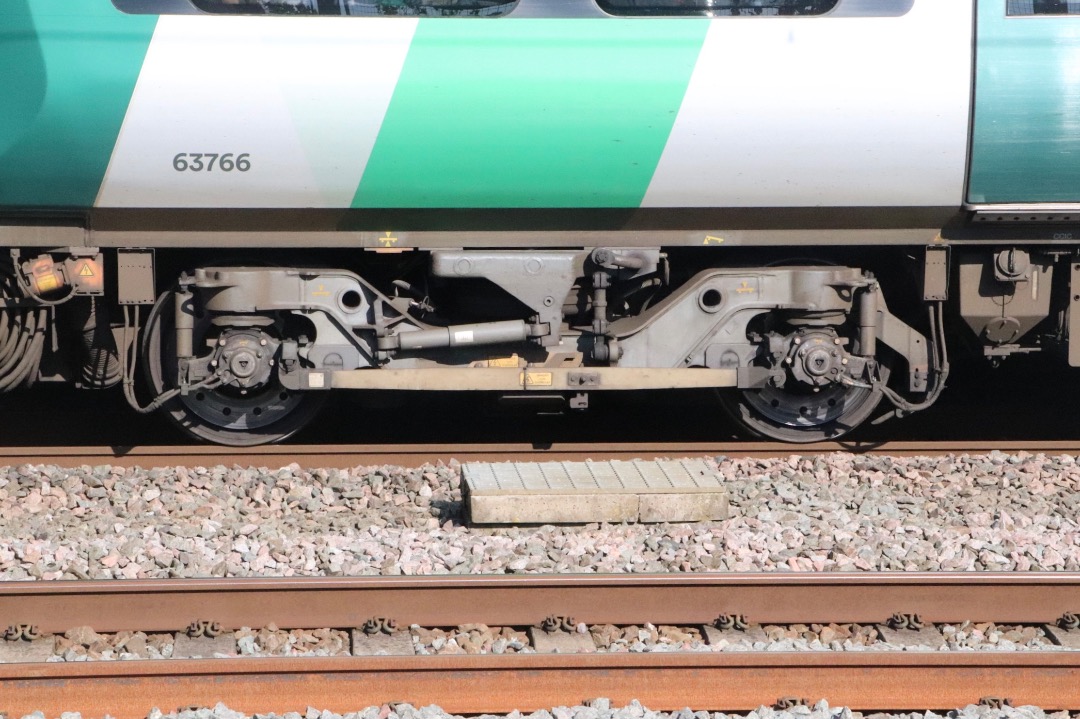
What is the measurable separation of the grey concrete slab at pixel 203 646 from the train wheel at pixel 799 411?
3.46 m

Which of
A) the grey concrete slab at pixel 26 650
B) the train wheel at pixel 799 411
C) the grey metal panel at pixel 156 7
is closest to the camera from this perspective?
the grey concrete slab at pixel 26 650

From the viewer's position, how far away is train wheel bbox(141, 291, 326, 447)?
6.66 meters

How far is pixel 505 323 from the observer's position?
646cm

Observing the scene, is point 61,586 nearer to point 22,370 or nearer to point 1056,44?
point 22,370

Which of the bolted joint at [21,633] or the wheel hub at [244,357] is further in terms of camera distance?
the wheel hub at [244,357]

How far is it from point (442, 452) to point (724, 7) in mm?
2910

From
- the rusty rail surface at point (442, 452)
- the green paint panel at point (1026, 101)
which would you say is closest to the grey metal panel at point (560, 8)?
the green paint panel at point (1026, 101)

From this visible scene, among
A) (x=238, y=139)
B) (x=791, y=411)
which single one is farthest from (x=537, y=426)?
(x=238, y=139)

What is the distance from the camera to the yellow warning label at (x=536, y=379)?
6.46 meters

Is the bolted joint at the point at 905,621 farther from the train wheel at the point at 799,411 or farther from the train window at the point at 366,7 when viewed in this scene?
the train window at the point at 366,7

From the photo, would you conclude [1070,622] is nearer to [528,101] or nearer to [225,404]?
[528,101]

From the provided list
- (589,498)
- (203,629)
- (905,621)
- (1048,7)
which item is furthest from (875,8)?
(203,629)

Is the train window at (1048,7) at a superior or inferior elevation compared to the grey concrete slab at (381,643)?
superior

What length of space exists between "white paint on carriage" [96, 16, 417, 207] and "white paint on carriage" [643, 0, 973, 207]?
4.97 feet
